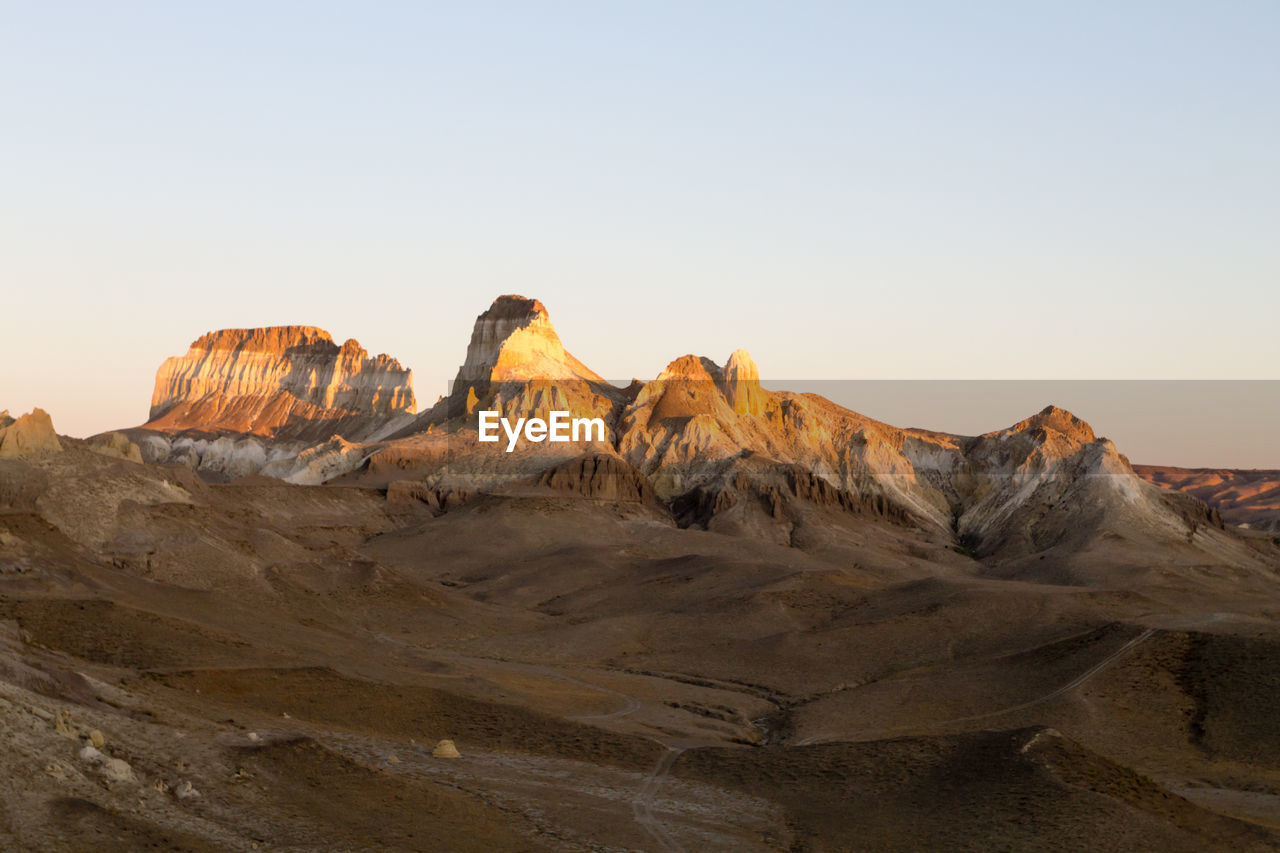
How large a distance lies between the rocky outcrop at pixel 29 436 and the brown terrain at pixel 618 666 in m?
0.25

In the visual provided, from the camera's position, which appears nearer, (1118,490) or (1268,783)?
(1268,783)

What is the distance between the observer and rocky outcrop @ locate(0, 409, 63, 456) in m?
83.4

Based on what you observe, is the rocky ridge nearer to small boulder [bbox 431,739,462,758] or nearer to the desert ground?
the desert ground

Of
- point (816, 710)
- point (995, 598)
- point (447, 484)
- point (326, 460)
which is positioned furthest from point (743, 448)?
point (816, 710)

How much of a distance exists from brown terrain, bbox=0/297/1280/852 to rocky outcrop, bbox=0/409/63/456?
25 cm

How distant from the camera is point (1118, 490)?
153625 millimetres

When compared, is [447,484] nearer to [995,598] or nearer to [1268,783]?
[995,598]

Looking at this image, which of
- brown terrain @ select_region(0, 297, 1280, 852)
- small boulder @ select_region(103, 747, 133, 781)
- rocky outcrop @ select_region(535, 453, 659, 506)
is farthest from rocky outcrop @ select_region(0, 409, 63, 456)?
rocky outcrop @ select_region(535, 453, 659, 506)

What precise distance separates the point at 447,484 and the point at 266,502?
88.2 feet

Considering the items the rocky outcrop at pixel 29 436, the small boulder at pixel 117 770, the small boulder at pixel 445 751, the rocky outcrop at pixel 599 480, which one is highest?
the rocky outcrop at pixel 29 436

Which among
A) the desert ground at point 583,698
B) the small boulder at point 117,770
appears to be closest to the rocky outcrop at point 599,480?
the desert ground at point 583,698

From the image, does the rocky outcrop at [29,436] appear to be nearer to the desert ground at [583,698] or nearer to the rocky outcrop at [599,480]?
the desert ground at [583,698]

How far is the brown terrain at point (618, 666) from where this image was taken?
36062 mm

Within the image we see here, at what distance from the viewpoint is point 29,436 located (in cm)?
8475
